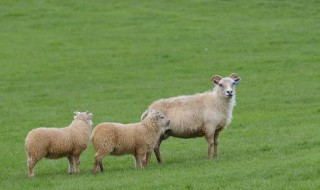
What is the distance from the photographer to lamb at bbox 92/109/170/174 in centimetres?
1609

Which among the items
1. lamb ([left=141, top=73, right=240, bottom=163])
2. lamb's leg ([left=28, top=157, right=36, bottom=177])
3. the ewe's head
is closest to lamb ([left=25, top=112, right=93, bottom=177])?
lamb's leg ([left=28, top=157, right=36, bottom=177])

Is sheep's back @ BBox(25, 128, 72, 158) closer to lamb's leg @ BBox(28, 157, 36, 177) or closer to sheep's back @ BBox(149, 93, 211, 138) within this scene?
lamb's leg @ BBox(28, 157, 36, 177)

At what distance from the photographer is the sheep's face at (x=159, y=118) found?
56.3 ft

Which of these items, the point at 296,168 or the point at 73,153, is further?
the point at 73,153

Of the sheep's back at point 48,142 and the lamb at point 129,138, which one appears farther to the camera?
the lamb at point 129,138

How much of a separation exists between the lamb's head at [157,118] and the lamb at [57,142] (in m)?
1.36

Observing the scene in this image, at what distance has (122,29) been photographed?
43.9 metres

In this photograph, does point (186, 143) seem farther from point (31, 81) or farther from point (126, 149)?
point (31, 81)

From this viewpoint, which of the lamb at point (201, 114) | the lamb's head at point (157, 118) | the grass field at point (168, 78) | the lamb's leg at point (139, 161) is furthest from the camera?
the lamb at point (201, 114)

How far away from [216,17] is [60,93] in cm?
1775

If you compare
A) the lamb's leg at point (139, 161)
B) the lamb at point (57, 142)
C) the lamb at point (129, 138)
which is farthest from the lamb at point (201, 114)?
the lamb at point (57, 142)

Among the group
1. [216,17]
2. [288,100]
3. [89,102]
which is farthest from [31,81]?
[216,17]

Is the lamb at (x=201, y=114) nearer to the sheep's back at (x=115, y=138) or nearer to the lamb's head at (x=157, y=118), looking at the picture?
the lamb's head at (x=157, y=118)

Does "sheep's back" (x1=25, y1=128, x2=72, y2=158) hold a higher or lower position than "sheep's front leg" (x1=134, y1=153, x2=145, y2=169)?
higher
